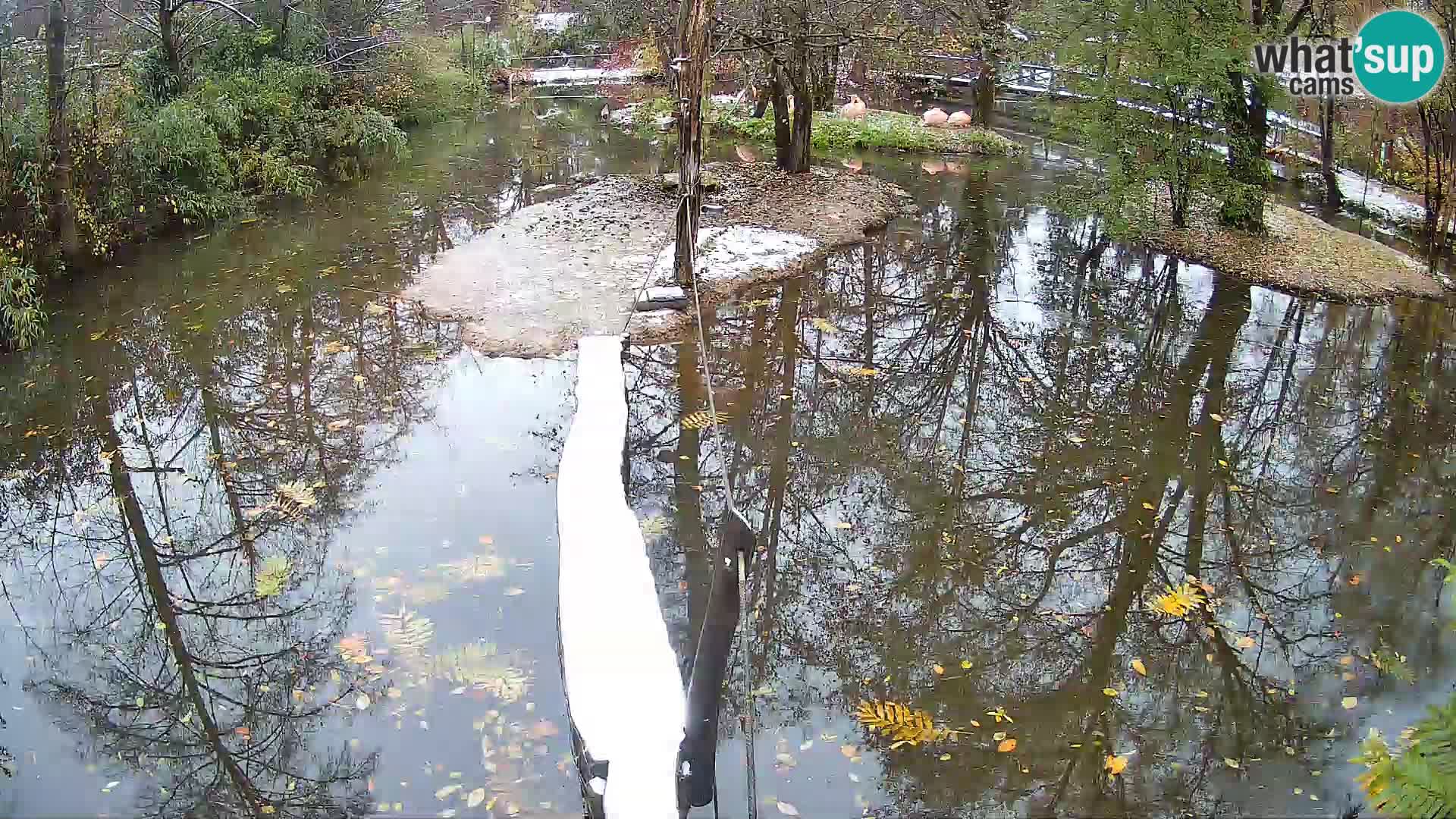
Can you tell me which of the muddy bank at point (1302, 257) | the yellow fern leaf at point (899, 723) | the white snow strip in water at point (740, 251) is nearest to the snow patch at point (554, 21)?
the white snow strip in water at point (740, 251)

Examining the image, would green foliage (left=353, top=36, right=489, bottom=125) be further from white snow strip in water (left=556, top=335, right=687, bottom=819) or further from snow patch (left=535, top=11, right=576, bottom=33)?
white snow strip in water (left=556, top=335, right=687, bottom=819)

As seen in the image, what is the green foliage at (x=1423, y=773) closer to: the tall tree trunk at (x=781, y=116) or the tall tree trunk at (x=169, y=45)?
the tall tree trunk at (x=781, y=116)

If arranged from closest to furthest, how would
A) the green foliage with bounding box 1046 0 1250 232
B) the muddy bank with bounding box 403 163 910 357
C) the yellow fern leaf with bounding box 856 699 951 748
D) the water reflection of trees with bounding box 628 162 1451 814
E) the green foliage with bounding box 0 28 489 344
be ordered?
the yellow fern leaf with bounding box 856 699 951 748 < the water reflection of trees with bounding box 628 162 1451 814 < the muddy bank with bounding box 403 163 910 357 < the green foliage with bounding box 0 28 489 344 < the green foliage with bounding box 1046 0 1250 232

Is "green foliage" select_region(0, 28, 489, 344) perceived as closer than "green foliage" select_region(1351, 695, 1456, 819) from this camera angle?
No

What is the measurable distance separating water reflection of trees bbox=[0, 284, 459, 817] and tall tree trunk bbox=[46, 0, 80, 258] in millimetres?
1974

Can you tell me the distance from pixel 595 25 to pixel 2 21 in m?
19.8

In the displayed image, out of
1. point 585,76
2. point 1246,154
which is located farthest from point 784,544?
point 585,76

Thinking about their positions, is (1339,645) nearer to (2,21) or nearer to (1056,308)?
(1056,308)

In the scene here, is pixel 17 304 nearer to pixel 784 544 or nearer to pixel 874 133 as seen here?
pixel 784 544

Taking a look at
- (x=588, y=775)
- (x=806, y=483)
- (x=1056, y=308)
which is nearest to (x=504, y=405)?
(x=806, y=483)

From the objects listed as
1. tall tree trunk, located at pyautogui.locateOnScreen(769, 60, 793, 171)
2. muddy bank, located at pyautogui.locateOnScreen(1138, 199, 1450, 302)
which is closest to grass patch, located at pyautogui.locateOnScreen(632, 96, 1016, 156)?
tall tree trunk, located at pyautogui.locateOnScreen(769, 60, 793, 171)

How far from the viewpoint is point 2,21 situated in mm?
11430
